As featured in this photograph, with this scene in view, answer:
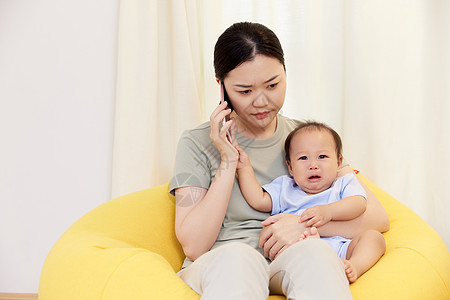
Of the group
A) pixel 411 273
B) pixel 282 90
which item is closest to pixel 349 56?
pixel 282 90

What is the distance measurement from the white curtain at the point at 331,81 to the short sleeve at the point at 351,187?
66 cm

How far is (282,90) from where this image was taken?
5.35ft

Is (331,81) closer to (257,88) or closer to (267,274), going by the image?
(257,88)

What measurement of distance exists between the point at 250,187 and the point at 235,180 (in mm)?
80

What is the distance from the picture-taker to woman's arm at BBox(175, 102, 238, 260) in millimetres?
1531

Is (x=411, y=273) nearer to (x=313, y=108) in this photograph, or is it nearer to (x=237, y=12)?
(x=313, y=108)

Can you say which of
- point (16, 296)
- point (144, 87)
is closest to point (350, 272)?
point (144, 87)

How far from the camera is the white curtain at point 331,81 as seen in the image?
7.33 ft

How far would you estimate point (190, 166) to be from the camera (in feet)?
5.33

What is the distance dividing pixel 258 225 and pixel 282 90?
1.52ft

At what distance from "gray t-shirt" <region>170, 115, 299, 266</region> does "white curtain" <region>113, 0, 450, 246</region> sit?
0.62 m

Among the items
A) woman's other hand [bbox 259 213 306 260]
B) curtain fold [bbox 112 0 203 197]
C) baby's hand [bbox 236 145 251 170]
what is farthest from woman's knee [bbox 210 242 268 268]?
curtain fold [bbox 112 0 203 197]

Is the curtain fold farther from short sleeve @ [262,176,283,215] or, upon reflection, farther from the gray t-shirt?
short sleeve @ [262,176,283,215]

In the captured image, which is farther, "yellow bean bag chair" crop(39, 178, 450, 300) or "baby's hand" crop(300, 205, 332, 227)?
"baby's hand" crop(300, 205, 332, 227)
